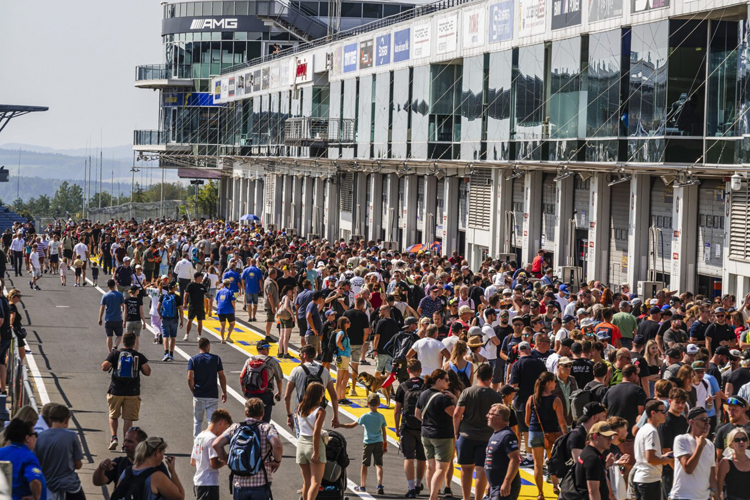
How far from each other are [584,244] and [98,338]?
13.5 meters

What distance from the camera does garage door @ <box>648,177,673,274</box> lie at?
26594mm

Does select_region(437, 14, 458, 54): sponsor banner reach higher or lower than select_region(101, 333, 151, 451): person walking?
higher

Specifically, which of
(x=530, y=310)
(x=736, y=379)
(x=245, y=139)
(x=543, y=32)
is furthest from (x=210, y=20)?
Result: (x=736, y=379)

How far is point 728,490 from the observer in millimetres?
10336

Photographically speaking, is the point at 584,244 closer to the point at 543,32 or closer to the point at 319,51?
the point at 543,32

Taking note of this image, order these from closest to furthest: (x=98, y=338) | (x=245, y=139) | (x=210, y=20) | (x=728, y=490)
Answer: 1. (x=728, y=490)
2. (x=98, y=338)
3. (x=245, y=139)
4. (x=210, y=20)

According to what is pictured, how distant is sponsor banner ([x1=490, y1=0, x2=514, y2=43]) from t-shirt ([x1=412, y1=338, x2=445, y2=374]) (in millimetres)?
19822

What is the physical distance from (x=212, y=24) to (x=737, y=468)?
76.3 metres

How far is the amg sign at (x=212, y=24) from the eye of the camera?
82125 mm

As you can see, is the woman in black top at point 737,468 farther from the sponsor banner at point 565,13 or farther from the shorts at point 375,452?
the sponsor banner at point 565,13

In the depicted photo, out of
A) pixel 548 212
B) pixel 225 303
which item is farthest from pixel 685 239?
pixel 225 303

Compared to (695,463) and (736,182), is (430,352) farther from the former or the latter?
(736,182)

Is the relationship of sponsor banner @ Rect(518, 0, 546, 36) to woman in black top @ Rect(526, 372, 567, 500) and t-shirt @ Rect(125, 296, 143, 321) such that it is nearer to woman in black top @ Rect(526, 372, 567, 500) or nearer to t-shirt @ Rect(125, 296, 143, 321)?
t-shirt @ Rect(125, 296, 143, 321)

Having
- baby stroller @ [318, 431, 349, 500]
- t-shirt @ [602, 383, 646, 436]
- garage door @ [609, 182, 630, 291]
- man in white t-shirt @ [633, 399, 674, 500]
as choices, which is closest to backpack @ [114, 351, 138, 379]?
baby stroller @ [318, 431, 349, 500]
